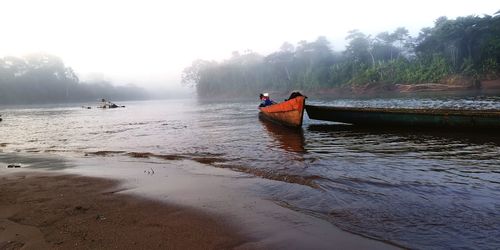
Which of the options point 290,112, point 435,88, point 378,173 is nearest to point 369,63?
point 435,88

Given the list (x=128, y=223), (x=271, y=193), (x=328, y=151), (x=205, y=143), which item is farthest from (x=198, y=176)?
(x=205, y=143)

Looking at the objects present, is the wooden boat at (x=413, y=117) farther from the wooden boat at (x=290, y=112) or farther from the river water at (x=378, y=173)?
the wooden boat at (x=290, y=112)

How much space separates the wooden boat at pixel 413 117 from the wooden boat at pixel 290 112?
56.6 inches

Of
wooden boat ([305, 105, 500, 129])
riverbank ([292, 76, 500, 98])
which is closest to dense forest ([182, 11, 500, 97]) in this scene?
riverbank ([292, 76, 500, 98])

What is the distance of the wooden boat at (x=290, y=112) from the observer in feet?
48.5

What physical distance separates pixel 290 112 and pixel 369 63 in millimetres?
61787

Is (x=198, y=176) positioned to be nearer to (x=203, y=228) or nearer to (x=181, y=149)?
(x=203, y=228)

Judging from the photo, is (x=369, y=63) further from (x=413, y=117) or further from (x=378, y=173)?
(x=378, y=173)

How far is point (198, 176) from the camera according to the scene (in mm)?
6832

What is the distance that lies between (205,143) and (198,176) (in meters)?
5.60

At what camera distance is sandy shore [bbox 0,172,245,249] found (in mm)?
3516

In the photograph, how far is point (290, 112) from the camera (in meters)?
15.6

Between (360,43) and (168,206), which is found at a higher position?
(360,43)

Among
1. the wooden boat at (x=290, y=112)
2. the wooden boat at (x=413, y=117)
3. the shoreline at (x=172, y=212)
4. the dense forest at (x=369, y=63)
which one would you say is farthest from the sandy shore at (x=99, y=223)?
the dense forest at (x=369, y=63)
